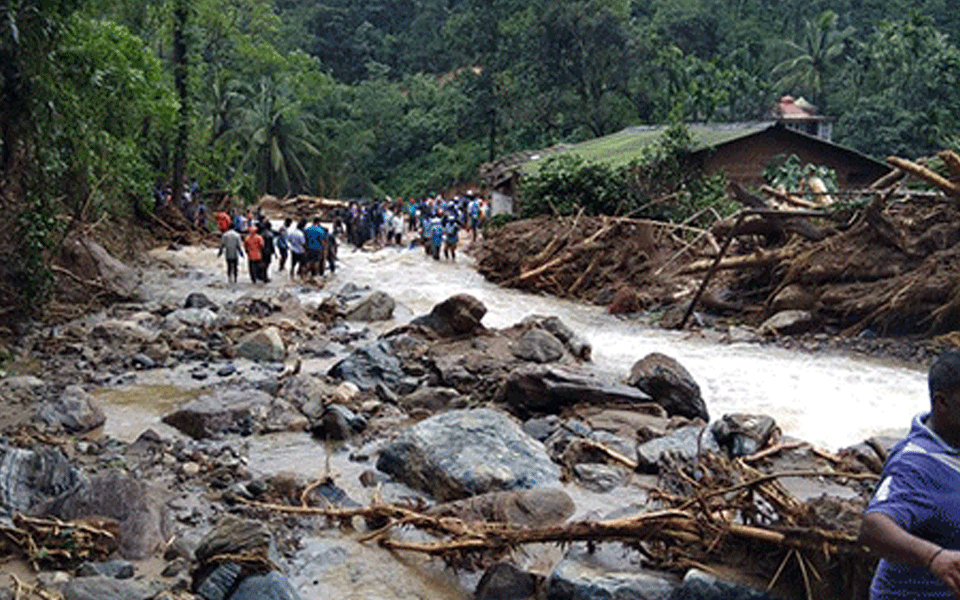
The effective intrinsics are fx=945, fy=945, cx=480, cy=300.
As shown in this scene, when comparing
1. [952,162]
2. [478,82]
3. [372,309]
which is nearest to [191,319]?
[372,309]

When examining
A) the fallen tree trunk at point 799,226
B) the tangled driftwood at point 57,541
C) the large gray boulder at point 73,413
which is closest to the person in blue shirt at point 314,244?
the fallen tree trunk at point 799,226

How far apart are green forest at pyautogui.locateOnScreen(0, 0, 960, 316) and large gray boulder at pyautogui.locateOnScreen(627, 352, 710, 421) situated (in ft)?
47.3

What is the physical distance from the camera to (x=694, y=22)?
1961 inches

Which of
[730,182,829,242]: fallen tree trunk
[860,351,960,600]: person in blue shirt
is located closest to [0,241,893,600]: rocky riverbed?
[860,351,960,600]: person in blue shirt

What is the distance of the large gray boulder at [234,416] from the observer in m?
10.2

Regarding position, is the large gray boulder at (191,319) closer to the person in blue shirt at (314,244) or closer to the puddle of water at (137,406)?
the puddle of water at (137,406)

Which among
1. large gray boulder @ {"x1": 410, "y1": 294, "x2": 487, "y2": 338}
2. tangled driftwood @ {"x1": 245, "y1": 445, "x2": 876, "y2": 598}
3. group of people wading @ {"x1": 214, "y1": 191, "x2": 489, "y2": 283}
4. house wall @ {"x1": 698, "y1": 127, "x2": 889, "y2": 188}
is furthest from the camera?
house wall @ {"x1": 698, "y1": 127, "x2": 889, "y2": 188}

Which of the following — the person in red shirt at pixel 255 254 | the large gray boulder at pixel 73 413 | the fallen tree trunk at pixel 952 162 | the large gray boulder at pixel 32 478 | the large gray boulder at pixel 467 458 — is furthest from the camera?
the person in red shirt at pixel 255 254

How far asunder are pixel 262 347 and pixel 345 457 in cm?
481

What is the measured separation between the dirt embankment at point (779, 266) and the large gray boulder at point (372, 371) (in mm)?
6443

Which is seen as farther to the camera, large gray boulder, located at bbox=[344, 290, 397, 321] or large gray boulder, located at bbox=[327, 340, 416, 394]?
large gray boulder, located at bbox=[344, 290, 397, 321]

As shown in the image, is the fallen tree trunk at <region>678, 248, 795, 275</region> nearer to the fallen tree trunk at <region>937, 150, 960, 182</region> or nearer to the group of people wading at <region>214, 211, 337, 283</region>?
the fallen tree trunk at <region>937, 150, 960, 182</region>

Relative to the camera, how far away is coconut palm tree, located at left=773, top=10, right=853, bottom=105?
4894 centimetres

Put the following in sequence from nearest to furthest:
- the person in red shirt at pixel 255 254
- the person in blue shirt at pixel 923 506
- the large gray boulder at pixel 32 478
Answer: the person in blue shirt at pixel 923 506, the large gray boulder at pixel 32 478, the person in red shirt at pixel 255 254
